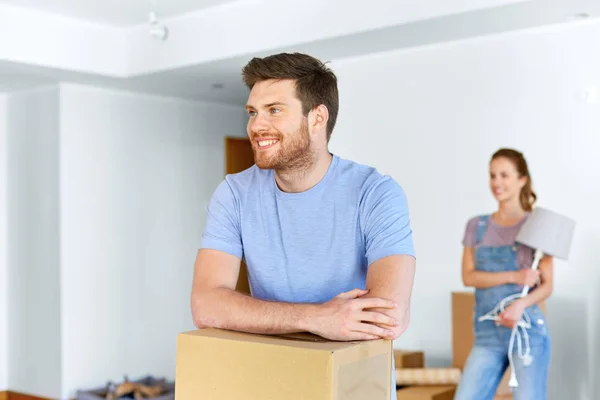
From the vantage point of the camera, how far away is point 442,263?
15.7 feet

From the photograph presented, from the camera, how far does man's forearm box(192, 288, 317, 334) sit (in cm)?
154

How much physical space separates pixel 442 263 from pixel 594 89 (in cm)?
130

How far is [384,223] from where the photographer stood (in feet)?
5.35

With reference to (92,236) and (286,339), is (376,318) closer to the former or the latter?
(286,339)

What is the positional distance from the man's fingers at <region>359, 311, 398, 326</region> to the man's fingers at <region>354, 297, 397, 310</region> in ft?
0.07

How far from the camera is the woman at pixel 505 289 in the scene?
3.43m

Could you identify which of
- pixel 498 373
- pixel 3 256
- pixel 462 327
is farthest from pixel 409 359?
pixel 3 256

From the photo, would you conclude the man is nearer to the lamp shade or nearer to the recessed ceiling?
the lamp shade

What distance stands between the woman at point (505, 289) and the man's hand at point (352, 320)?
6.66 ft

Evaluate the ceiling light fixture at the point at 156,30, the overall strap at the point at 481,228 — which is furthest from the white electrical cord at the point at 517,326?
the ceiling light fixture at the point at 156,30

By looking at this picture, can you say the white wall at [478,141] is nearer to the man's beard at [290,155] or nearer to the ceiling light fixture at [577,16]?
the ceiling light fixture at [577,16]

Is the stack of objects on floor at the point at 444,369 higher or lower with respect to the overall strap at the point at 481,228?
lower

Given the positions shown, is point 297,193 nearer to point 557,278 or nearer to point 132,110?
point 557,278

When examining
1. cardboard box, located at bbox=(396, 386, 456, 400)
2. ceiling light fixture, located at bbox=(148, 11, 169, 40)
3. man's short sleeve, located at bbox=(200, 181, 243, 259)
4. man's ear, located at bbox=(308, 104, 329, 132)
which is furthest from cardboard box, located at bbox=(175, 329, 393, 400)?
ceiling light fixture, located at bbox=(148, 11, 169, 40)
